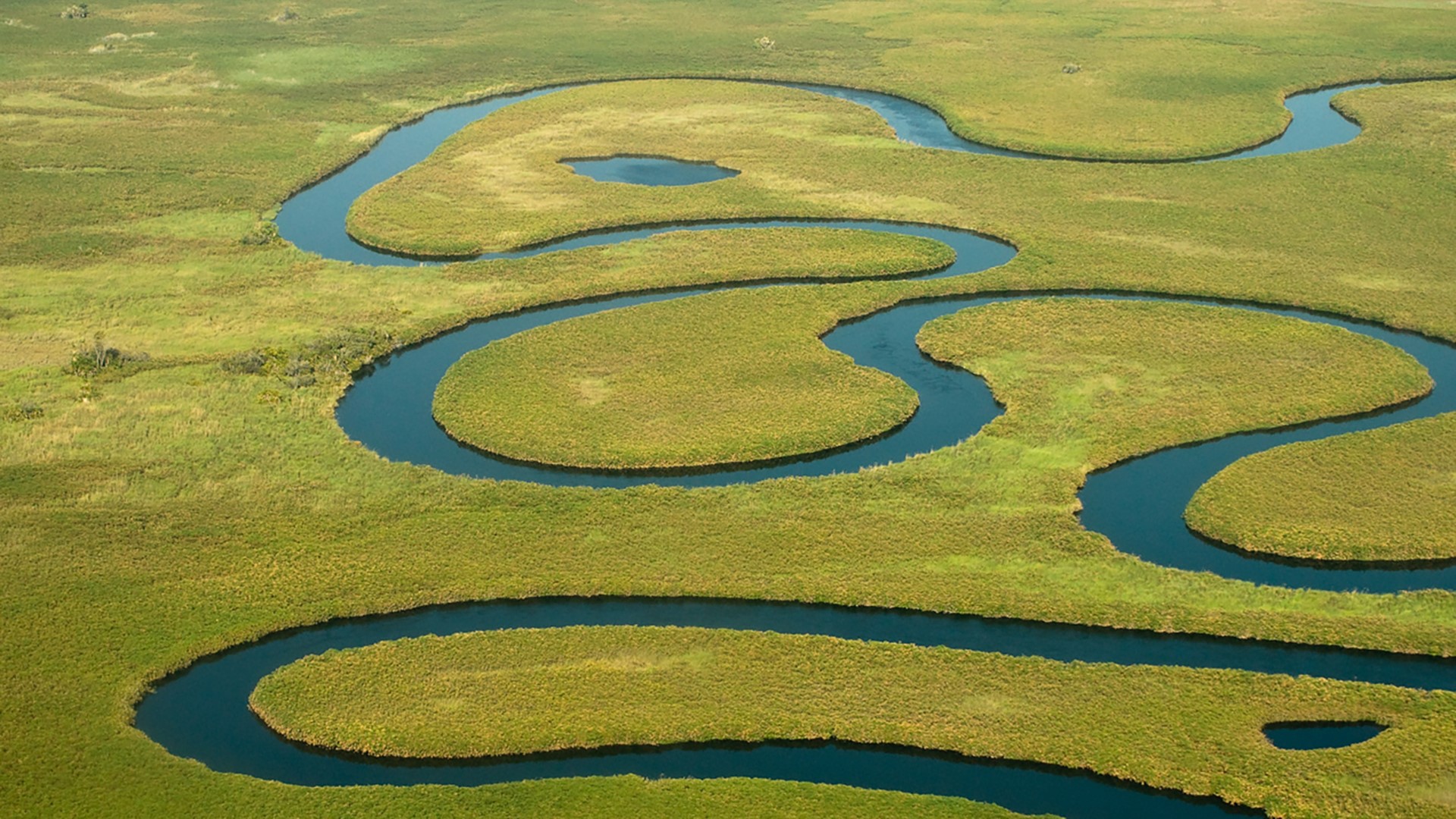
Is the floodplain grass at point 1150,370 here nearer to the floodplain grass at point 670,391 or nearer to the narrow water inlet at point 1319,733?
the floodplain grass at point 670,391

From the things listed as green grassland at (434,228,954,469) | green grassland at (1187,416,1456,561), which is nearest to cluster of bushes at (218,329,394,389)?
green grassland at (434,228,954,469)

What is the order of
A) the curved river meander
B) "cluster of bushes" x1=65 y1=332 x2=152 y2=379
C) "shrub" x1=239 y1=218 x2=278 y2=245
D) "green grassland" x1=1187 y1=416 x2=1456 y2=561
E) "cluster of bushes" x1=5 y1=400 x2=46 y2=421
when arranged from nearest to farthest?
the curved river meander
"green grassland" x1=1187 y1=416 x2=1456 y2=561
"cluster of bushes" x1=5 y1=400 x2=46 y2=421
"cluster of bushes" x1=65 y1=332 x2=152 y2=379
"shrub" x1=239 y1=218 x2=278 y2=245

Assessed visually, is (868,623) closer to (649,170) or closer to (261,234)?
(261,234)

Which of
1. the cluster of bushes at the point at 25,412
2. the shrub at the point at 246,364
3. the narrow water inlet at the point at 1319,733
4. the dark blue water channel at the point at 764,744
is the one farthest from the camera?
the shrub at the point at 246,364

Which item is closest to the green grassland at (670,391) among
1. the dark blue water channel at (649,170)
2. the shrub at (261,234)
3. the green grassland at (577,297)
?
the green grassland at (577,297)

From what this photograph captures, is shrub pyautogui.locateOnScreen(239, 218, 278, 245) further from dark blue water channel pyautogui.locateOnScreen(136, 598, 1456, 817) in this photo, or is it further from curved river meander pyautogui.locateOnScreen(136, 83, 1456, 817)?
dark blue water channel pyautogui.locateOnScreen(136, 598, 1456, 817)

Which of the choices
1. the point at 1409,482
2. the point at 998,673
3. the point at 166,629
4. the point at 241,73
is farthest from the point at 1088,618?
the point at 241,73

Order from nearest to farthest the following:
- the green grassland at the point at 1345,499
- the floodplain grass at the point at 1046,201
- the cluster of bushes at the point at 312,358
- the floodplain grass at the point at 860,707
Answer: the floodplain grass at the point at 860,707, the green grassland at the point at 1345,499, the cluster of bushes at the point at 312,358, the floodplain grass at the point at 1046,201
